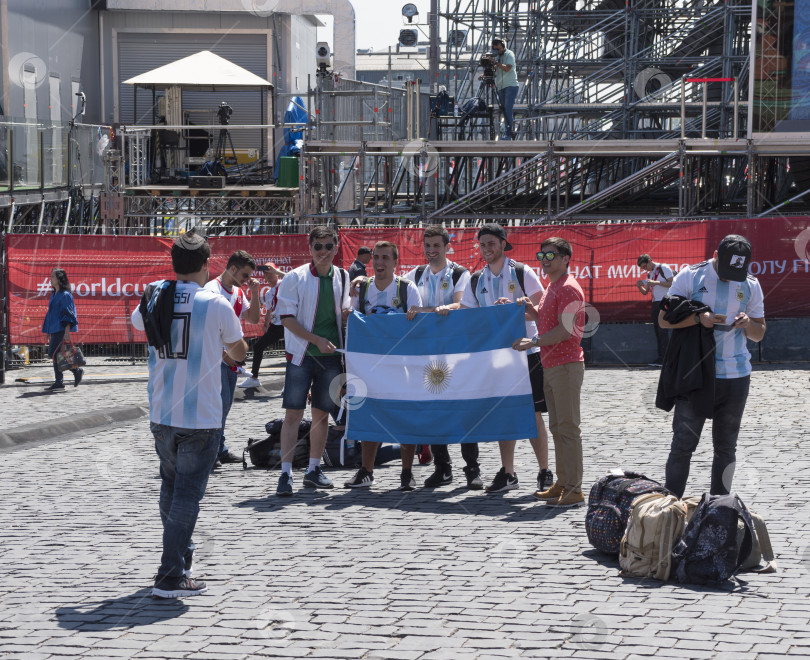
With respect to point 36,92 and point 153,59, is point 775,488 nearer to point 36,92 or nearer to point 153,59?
point 36,92

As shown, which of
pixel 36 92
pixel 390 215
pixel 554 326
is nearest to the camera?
pixel 554 326

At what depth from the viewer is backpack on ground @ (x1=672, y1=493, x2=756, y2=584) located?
619 centimetres

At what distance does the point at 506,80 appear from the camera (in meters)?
23.6

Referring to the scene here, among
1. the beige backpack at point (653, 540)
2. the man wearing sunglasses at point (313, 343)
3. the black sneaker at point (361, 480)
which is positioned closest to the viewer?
the beige backpack at point (653, 540)

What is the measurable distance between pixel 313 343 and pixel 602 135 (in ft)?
77.6

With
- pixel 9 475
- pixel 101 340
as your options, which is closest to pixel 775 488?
pixel 9 475

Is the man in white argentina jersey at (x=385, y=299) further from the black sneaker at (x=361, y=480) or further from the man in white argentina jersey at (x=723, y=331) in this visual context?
the man in white argentina jersey at (x=723, y=331)

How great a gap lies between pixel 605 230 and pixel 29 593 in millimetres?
13882

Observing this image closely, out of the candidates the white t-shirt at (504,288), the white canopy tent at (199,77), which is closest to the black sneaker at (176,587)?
the white t-shirt at (504,288)

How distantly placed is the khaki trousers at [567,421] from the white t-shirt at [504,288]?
785 mm

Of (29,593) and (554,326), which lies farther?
(554,326)

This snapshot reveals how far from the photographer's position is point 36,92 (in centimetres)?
3136

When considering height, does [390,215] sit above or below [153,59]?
below

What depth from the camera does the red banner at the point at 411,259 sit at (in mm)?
18016
